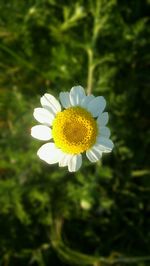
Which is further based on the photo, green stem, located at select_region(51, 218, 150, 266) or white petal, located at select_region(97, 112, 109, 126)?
green stem, located at select_region(51, 218, 150, 266)

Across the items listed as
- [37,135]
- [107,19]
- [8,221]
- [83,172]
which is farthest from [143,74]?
[37,135]

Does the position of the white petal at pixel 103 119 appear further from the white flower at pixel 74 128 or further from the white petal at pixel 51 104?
the white petal at pixel 51 104

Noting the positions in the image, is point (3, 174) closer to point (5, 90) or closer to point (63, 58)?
point (5, 90)

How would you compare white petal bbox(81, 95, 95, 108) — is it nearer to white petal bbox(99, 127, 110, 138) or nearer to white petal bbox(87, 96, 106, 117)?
white petal bbox(87, 96, 106, 117)

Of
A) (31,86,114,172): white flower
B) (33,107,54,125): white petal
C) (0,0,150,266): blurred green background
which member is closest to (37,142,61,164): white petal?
(31,86,114,172): white flower

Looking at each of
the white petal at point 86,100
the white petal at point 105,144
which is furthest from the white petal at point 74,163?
the white petal at point 86,100

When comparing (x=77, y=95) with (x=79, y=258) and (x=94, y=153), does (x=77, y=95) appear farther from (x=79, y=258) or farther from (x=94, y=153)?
(x=79, y=258)
